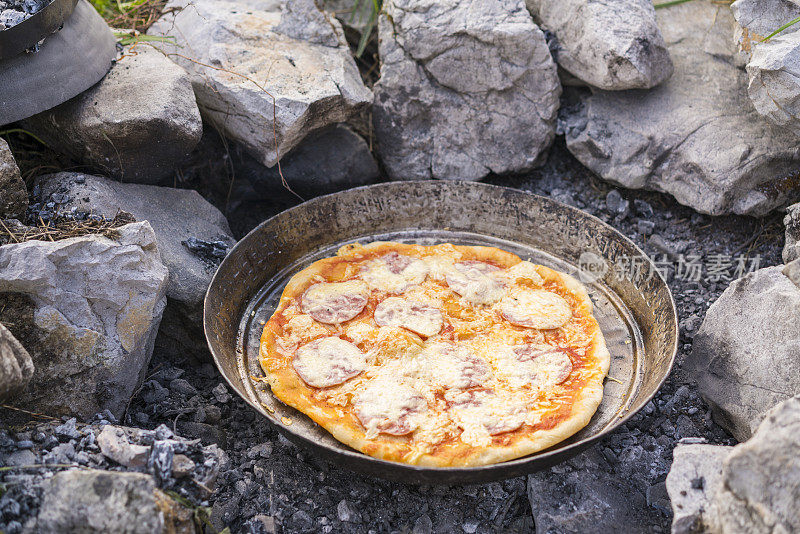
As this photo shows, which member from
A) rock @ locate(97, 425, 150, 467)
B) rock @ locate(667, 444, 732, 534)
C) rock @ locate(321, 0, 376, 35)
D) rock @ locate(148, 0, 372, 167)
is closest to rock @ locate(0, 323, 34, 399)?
rock @ locate(97, 425, 150, 467)

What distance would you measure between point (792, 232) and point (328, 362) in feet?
10.7

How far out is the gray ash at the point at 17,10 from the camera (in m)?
3.65

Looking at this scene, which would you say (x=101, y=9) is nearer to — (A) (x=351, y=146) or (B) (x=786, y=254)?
(A) (x=351, y=146)

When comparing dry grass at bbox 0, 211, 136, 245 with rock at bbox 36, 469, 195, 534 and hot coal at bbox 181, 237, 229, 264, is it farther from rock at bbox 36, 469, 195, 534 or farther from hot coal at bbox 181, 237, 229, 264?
rock at bbox 36, 469, 195, 534

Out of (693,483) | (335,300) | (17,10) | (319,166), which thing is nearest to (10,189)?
(17,10)

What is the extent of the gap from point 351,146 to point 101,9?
2.43 m

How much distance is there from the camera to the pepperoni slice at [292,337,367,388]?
11.3ft

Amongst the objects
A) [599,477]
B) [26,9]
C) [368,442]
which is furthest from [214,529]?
[26,9]

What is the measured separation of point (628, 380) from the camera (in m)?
3.60

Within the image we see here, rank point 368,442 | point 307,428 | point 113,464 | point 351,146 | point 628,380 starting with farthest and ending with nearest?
point 351,146 → point 628,380 → point 307,428 → point 368,442 → point 113,464

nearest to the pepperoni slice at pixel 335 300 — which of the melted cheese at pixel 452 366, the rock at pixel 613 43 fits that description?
the melted cheese at pixel 452 366

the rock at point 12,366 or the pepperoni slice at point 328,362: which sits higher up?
the rock at point 12,366

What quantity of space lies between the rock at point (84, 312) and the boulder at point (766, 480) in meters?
3.01

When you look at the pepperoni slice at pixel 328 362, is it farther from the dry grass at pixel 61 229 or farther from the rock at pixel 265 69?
the rock at pixel 265 69
